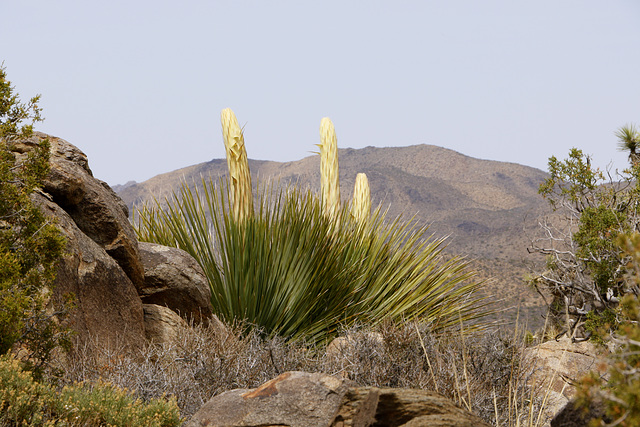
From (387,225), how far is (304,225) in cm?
180

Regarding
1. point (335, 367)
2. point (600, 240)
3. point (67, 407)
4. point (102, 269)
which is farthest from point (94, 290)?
point (600, 240)

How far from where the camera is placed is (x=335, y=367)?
436 centimetres

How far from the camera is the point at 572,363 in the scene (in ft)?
22.4

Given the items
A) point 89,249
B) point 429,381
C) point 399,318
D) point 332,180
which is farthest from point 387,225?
point 89,249

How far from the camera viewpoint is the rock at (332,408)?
8.77 ft

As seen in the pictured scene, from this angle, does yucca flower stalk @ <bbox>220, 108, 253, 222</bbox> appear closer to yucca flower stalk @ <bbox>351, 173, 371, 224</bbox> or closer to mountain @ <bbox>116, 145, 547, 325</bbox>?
yucca flower stalk @ <bbox>351, 173, 371, 224</bbox>

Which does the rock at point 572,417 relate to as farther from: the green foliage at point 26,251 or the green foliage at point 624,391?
the green foliage at point 26,251

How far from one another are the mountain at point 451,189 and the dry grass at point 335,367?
2443cm

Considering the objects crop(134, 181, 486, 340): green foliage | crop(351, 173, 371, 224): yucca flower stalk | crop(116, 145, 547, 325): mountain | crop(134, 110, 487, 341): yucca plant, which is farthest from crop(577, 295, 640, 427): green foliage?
crop(116, 145, 547, 325): mountain

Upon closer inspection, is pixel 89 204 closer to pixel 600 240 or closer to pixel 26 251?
pixel 26 251

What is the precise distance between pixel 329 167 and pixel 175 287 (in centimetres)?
318

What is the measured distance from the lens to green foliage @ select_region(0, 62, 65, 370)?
10.7 feet

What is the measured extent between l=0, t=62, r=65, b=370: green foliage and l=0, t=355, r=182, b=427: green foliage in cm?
24

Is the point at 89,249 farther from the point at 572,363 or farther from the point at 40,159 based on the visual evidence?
the point at 572,363
